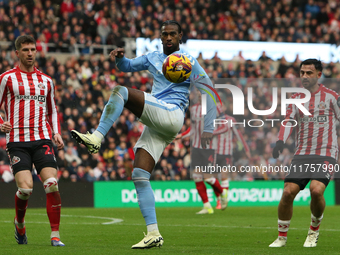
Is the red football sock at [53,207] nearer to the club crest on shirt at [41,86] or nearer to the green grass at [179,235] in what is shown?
the green grass at [179,235]

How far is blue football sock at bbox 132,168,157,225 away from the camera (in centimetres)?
607

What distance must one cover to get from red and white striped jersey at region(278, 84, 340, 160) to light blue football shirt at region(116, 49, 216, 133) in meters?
1.19

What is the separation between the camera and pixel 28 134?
6539mm

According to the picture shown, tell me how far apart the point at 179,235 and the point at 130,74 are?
11.3 m

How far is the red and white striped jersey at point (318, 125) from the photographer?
6.88 meters

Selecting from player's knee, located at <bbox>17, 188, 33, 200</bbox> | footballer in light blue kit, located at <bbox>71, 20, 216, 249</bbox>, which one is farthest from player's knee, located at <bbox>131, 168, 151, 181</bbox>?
player's knee, located at <bbox>17, 188, 33, 200</bbox>

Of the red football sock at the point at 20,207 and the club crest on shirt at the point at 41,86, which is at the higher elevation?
the club crest on shirt at the point at 41,86

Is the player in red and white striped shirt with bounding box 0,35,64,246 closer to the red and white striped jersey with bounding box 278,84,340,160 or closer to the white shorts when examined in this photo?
the white shorts

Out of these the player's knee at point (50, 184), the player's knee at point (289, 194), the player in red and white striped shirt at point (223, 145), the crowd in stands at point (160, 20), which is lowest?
the player in red and white striped shirt at point (223, 145)

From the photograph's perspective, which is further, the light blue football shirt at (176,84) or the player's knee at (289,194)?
the player's knee at (289,194)

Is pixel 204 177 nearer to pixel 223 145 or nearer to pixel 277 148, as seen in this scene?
pixel 223 145

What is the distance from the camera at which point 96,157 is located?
16250 mm

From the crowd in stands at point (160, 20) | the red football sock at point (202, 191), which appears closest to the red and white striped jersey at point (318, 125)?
the red football sock at point (202, 191)

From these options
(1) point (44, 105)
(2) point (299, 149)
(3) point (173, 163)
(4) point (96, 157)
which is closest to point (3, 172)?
(4) point (96, 157)
